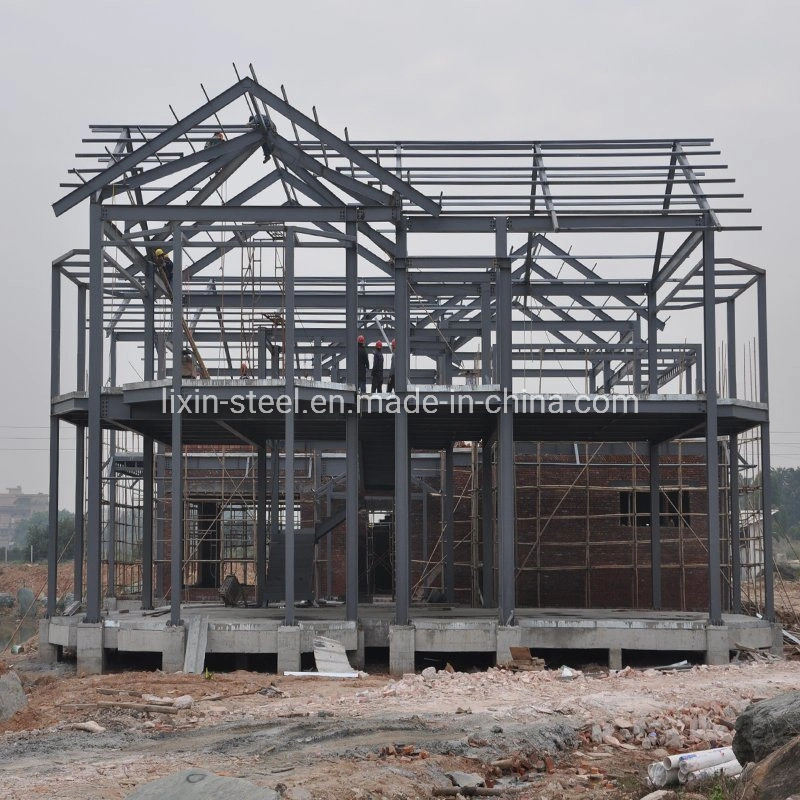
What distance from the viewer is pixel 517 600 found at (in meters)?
30.1

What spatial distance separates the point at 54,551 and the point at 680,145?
1375cm

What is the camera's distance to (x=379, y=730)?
12625 mm

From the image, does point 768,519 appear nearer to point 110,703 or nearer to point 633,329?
point 633,329

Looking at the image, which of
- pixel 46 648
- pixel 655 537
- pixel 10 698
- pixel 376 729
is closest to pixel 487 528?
pixel 655 537

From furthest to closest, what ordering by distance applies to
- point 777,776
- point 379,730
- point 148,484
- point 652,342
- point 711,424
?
point 652,342 < point 148,484 < point 711,424 < point 379,730 < point 777,776

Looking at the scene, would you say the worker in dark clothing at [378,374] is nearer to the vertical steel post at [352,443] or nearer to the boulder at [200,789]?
the vertical steel post at [352,443]

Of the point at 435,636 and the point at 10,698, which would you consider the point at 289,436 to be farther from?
the point at 10,698

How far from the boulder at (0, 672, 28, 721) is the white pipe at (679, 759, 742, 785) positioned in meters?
8.10

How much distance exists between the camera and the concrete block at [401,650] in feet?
64.2

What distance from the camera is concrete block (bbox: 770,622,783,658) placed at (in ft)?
66.8

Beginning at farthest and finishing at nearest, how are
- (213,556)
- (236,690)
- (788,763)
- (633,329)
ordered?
(213,556)
(633,329)
(236,690)
(788,763)

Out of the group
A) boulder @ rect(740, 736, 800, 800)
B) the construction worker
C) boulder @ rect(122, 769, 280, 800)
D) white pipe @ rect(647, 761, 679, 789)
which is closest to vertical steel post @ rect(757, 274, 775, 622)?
white pipe @ rect(647, 761, 679, 789)

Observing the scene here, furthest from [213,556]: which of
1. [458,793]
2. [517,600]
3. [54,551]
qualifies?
[458,793]

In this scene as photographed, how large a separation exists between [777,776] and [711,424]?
38.7 ft
